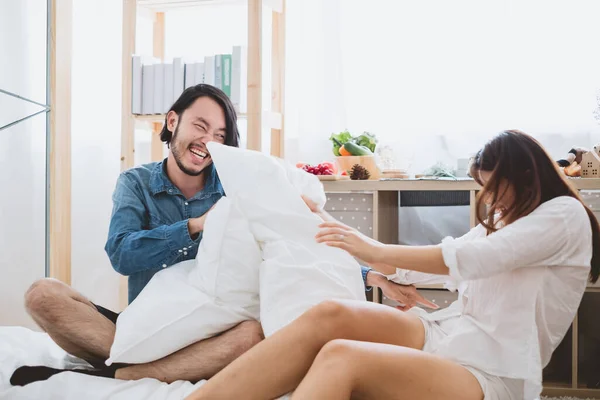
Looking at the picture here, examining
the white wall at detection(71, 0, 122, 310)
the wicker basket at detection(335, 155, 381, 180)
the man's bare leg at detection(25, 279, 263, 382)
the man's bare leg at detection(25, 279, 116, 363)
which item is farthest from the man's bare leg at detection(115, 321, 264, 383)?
the white wall at detection(71, 0, 122, 310)

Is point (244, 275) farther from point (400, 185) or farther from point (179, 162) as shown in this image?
point (400, 185)

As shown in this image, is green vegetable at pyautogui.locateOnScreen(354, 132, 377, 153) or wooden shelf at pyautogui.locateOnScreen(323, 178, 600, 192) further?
green vegetable at pyautogui.locateOnScreen(354, 132, 377, 153)

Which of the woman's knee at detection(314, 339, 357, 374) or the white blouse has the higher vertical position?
the white blouse

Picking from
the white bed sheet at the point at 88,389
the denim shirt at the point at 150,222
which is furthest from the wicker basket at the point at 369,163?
the white bed sheet at the point at 88,389

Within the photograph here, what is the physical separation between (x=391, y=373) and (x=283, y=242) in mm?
383

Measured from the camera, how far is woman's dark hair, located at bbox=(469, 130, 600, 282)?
130cm

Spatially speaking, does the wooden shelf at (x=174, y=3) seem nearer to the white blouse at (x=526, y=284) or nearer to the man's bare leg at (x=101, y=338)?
the man's bare leg at (x=101, y=338)

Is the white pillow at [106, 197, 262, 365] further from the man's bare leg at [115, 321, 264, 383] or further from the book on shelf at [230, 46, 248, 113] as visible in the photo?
the book on shelf at [230, 46, 248, 113]

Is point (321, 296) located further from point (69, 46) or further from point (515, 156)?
point (69, 46)

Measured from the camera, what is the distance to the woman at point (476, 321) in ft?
3.84

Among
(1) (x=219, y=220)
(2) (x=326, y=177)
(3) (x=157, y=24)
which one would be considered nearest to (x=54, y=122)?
(3) (x=157, y=24)

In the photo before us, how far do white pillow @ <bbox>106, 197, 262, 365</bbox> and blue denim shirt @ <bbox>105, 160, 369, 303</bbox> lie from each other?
0.15m

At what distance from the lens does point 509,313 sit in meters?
1.25

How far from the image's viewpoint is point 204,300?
1391 millimetres
